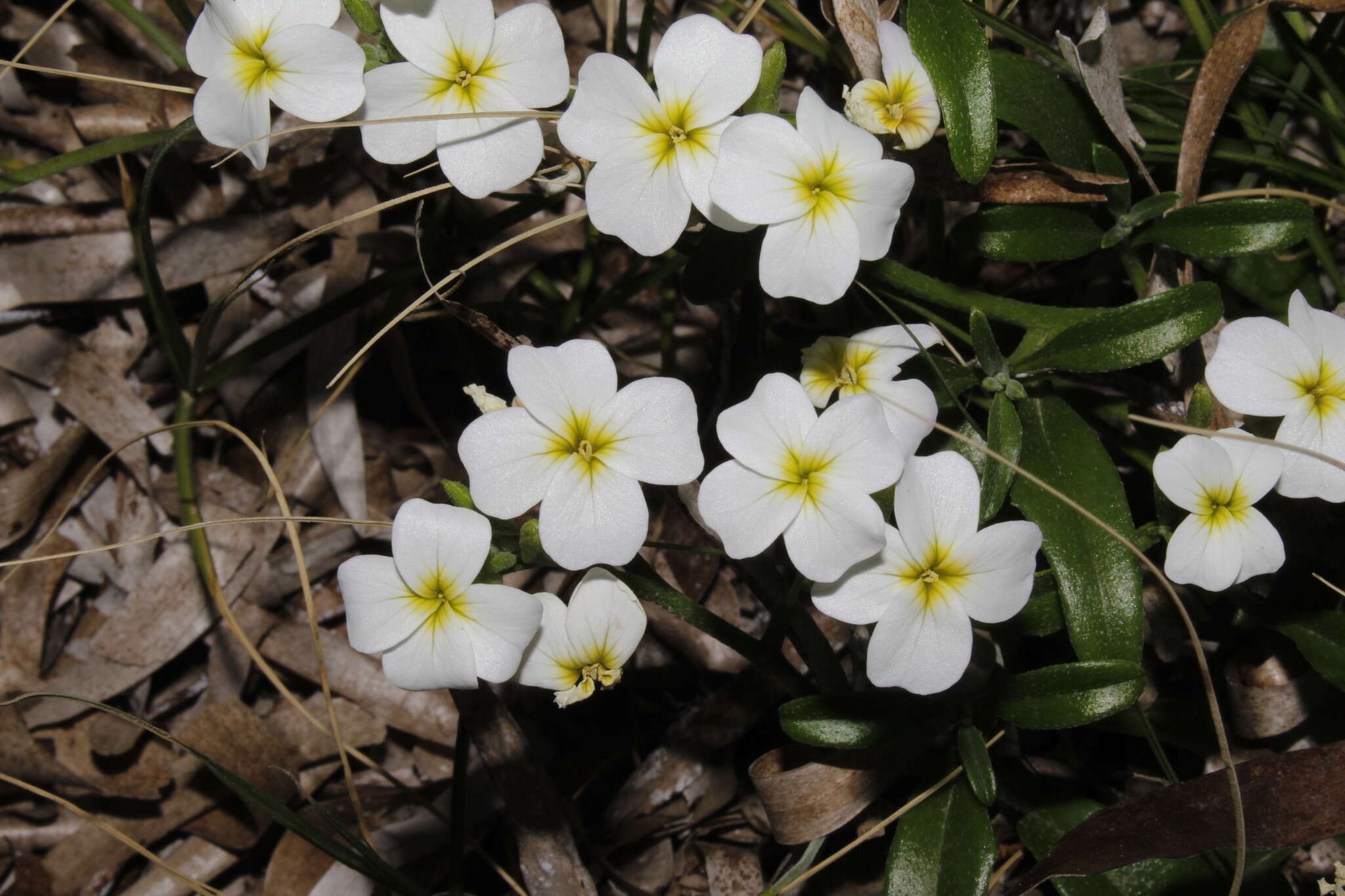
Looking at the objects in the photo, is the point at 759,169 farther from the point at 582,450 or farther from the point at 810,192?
the point at 582,450

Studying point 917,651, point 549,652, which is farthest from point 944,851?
point 549,652

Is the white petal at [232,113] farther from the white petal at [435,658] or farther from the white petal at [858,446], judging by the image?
the white petal at [858,446]

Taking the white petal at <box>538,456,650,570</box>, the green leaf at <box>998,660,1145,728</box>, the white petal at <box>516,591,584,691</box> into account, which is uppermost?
the white petal at <box>538,456,650,570</box>

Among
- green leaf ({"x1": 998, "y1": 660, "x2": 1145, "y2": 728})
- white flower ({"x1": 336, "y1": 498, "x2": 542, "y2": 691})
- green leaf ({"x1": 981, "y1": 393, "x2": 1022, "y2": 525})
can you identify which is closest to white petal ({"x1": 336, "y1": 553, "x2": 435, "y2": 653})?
white flower ({"x1": 336, "y1": 498, "x2": 542, "y2": 691})

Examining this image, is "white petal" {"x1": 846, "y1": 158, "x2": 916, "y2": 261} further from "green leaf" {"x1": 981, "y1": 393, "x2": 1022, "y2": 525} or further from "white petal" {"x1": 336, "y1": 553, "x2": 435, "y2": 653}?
"white petal" {"x1": 336, "y1": 553, "x2": 435, "y2": 653}

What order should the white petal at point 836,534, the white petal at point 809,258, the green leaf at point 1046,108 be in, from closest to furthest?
the white petal at point 836,534 < the white petal at point 809,258 < the green leaf at point 1046,108

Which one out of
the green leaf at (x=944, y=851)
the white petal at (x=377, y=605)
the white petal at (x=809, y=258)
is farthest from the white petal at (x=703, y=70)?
the green leaf at (x=944, y=851)

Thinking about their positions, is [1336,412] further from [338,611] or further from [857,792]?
[338,611]
